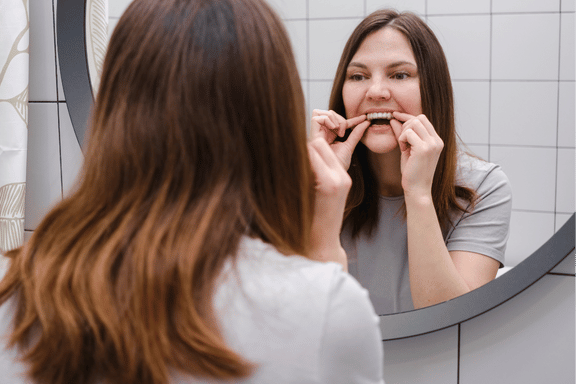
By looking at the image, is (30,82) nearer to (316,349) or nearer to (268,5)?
(268,5)

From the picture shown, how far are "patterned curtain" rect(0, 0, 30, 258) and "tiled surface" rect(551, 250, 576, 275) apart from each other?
0.86m

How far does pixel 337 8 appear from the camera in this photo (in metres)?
0.77

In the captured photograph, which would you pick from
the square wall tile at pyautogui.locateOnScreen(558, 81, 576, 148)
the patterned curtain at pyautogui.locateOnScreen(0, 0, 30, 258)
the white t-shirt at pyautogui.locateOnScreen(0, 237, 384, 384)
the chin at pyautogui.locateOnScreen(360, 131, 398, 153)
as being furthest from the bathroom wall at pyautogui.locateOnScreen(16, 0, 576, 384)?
the patterned curtain at pyautogui.locateOnScreen(0, 0, 30, 258)

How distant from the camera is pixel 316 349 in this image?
1.27 feet

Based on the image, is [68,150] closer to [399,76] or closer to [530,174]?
[399,76]

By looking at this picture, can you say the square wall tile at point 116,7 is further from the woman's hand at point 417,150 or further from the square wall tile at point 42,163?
the woman's hand at point 417,150

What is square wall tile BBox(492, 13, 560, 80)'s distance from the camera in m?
0.69

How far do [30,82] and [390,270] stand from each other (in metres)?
0.71

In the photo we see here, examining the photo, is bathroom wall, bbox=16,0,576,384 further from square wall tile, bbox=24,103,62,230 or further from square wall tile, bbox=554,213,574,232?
square wall tile, bbox=24,103,62,230

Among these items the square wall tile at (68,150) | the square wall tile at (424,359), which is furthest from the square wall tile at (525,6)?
the square wall tile at (68,150)

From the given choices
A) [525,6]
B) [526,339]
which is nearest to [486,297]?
[526,339]

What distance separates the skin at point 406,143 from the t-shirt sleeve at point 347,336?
0.37 m

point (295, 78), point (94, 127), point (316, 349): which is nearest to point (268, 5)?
point (295, 78)

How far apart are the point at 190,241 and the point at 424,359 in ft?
1.63
